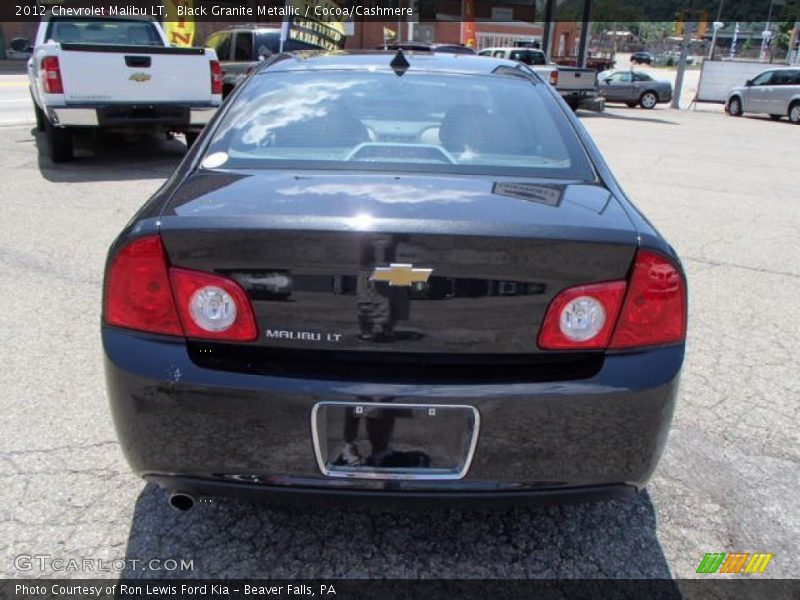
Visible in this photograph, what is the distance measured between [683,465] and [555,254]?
155cm

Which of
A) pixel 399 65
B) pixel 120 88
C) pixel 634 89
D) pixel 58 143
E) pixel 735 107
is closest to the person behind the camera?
pixel 399 65

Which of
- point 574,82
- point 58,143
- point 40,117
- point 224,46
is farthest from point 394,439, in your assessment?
point 574,82

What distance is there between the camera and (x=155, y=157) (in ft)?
32.9

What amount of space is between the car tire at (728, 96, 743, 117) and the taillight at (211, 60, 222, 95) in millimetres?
22517

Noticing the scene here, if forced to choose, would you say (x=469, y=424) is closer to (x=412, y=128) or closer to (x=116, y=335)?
(x=116, y=335)

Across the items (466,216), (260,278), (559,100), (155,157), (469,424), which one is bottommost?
(155,157)

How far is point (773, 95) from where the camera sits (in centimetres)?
2366

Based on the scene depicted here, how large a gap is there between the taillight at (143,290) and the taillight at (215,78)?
25.5 feet

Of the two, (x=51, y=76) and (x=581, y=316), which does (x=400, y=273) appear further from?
(x=51, y=76)

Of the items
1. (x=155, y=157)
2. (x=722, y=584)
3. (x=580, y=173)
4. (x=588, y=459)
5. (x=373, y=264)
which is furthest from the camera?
(x=155, y=157)

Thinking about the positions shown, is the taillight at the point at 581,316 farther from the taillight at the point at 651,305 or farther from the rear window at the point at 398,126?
the rear window at the point at 398,126

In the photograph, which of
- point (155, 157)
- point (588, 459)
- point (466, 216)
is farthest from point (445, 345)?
point (155, 157)
